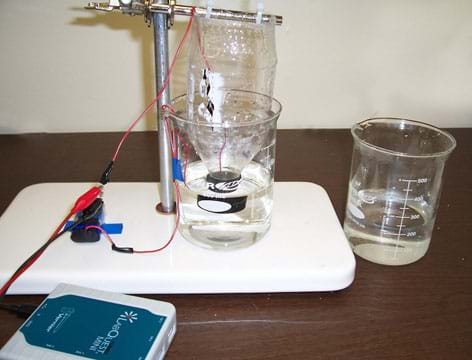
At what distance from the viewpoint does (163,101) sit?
0.56m

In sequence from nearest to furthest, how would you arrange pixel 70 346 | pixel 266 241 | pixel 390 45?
pixel 70 346 < pixel 266 241 < pixel 390 45

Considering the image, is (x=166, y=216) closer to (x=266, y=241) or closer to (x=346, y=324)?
(x=266, y=241)

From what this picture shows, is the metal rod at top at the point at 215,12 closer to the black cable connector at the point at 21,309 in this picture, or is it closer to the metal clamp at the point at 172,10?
the metal clamp at the point at 172,10

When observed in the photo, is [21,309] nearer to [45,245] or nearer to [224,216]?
[45,245]

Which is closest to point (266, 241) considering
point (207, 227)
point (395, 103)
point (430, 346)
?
point (207, 227)

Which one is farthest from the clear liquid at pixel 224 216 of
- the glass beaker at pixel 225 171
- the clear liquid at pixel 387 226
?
the clear liquid at pixel 387 226

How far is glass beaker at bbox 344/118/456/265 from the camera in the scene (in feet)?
1.87

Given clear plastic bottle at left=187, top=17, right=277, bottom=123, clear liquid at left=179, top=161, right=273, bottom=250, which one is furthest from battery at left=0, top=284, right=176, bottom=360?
clear plastic bottle at left=187, top=17, right=277, bottom=123

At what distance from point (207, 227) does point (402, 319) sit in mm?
239

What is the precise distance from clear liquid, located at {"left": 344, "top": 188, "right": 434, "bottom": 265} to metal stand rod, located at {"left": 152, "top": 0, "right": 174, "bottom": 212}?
0.23 meters

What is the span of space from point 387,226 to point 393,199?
0.16 feet

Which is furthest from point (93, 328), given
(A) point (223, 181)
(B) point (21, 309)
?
(A) point (223, 181)

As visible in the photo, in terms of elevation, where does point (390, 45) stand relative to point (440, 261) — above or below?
above

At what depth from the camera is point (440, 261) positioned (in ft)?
1.90
